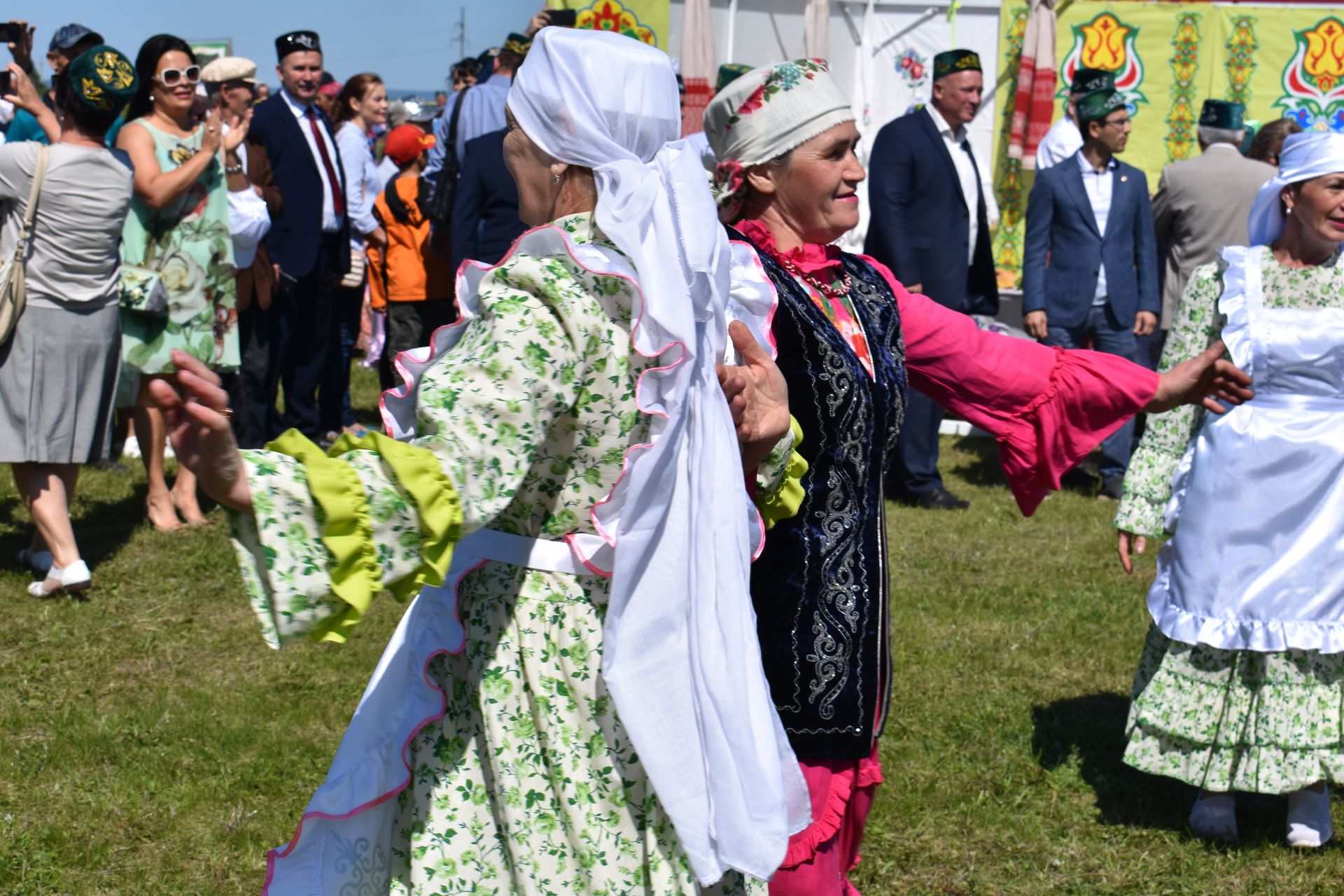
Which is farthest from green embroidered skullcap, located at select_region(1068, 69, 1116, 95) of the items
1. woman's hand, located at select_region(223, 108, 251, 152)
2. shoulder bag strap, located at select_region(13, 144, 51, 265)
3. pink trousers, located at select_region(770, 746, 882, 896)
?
pink trousers, located at select_region(770, 746, 882, 896)

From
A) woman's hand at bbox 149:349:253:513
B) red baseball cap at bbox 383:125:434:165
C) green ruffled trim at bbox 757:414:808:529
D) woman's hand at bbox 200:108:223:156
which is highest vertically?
woman's hand at bbox 200:108:223:156

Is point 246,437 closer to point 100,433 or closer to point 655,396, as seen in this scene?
point 100,433

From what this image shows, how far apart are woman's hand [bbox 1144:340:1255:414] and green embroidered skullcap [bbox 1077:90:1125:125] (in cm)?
501

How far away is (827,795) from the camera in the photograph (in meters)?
2.74

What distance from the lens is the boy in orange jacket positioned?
28.6 ft

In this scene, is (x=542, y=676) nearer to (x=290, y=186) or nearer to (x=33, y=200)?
(x=33, y=200)

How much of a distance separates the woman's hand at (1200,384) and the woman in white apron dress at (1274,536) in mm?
771

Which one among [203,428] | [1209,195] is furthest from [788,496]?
[1209,195]

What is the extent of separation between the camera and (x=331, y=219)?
25.8 feet

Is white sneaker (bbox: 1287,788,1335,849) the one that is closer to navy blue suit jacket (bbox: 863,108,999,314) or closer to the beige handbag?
navy blue suit jacket (bbox: 863,108,999,314)

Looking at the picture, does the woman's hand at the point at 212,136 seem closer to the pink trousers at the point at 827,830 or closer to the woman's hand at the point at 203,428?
the pink trousers at the point at 827,830

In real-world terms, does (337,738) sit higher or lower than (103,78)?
lower

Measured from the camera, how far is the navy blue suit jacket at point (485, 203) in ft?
24.3

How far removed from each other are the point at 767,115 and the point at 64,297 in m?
3.75
